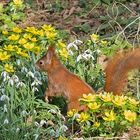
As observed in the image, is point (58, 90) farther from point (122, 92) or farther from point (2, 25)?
point (2, 25)

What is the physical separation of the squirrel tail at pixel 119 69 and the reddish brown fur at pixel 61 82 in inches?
6.9

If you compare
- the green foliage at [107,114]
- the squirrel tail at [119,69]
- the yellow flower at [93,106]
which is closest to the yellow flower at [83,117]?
the green foliage at [107,114]

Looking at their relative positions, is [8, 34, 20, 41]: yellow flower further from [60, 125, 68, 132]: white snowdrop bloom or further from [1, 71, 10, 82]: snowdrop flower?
[60, 125, 68, 132]: white snowdrop bloom

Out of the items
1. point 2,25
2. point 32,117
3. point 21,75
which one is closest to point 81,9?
point 2,25

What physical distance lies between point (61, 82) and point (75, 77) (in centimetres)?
14

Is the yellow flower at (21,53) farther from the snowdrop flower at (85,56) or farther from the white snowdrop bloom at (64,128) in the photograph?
the white snowdrop bloom at (64,128)

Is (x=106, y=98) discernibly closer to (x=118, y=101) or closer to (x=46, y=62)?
(x=118, y=101)

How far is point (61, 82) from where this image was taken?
18.1 feet

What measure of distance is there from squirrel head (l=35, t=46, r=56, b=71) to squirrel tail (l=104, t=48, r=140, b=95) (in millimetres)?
464

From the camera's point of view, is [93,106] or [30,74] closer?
[93,106]

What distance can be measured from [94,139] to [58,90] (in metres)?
0.64

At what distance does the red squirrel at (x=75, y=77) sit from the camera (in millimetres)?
5406

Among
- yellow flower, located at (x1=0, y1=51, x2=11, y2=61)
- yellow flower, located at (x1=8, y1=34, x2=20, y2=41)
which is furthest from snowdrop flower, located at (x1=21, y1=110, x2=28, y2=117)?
yellow flower, located at (x1=8, y1=34, x2=20, y2=41)

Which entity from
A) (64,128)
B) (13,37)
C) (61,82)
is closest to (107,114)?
(64,128)
